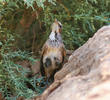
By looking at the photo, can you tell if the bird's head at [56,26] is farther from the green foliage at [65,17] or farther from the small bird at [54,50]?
the green foliage at [65,17]

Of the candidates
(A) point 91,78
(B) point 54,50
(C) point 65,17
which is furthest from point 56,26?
(A) point 91,78

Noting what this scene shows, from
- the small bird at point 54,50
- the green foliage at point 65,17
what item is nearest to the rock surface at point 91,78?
the small bird at point 54,50

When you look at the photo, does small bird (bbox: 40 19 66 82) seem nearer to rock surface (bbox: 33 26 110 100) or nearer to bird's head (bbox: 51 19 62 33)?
bird's head (bbox: 51 19 62 33)

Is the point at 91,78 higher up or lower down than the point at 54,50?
higher up

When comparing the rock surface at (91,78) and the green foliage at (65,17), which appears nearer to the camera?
the rock surface at (91,78)

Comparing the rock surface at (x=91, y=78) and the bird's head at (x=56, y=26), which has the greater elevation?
the bird's head at (x=56, y=26)

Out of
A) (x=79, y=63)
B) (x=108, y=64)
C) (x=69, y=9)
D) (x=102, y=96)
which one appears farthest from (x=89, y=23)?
(x=102, y=96)

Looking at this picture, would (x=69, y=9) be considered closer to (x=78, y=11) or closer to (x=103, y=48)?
(x=78, y=11)

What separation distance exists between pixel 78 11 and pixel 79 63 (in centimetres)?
207

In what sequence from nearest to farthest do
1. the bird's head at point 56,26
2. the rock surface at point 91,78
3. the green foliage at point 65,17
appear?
the rock surface at point 91,78 → the bird's head at point 56,26 → the green foliage at point 65,17

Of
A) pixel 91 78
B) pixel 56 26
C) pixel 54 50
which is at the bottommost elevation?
pixel 54 50

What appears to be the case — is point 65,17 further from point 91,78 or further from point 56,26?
point 91,78

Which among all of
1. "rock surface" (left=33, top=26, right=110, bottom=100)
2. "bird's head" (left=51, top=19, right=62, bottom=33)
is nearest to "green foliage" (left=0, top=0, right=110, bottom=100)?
"bird's head" (left=51, top=19, right=62, bottom=33)

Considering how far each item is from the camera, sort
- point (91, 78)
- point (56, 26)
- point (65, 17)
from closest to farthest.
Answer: point (91, 78), point (56, 26), point (65, 17)
